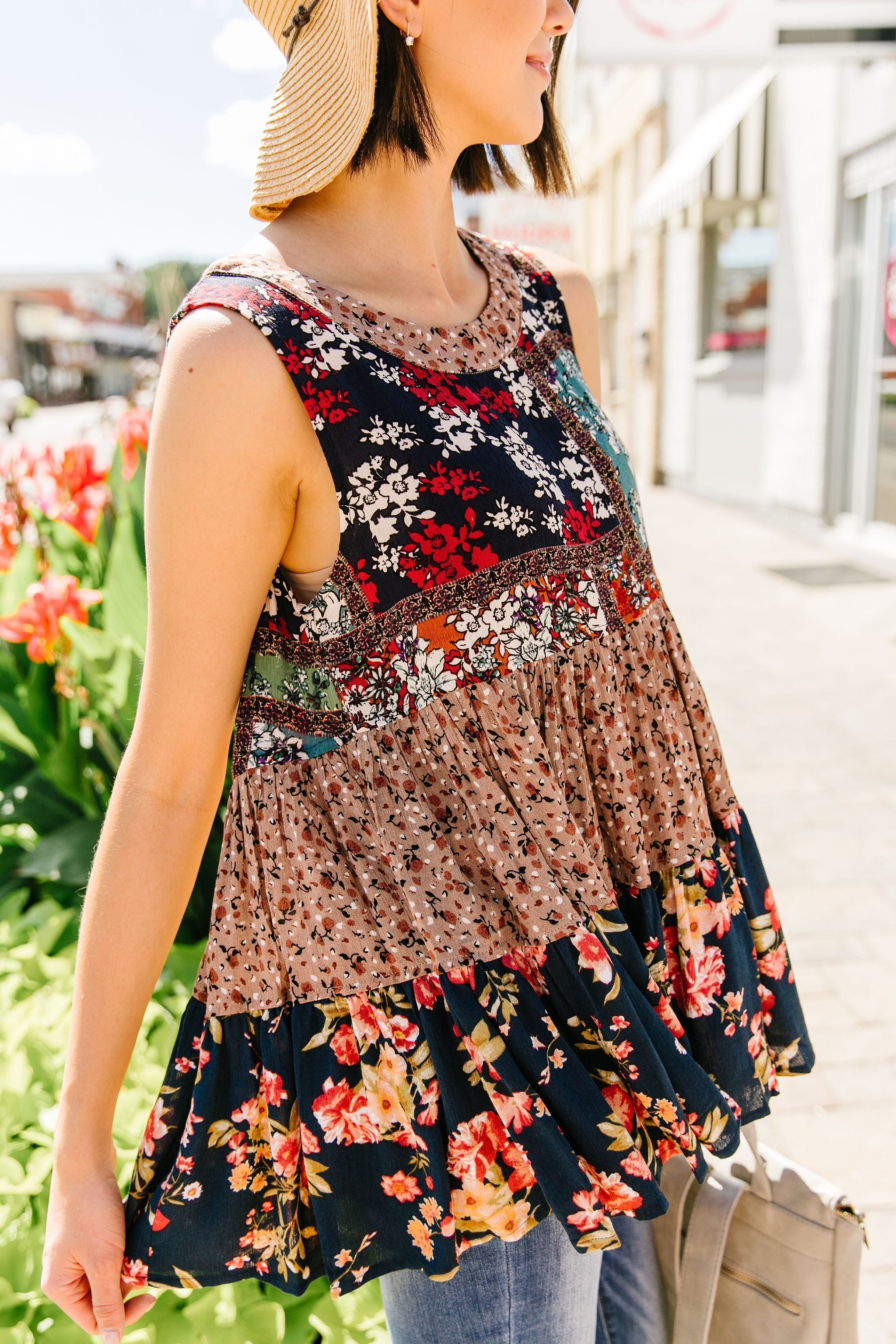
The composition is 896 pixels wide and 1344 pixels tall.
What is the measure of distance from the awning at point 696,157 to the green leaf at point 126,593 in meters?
8.11

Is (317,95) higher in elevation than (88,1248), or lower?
higher

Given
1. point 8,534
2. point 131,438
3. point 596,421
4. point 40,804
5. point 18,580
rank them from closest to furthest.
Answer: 1. point 596,421
2. point 40,804
3. point 18,580
4. point 8,534
5. point 131,438

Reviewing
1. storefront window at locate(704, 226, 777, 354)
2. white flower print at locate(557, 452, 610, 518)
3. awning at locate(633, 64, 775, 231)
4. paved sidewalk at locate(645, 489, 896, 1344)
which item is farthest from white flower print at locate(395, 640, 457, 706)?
awning at locate(633, 64, 775, 231)

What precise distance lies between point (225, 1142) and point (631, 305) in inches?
640

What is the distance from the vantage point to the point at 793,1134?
→ 91.9 inches

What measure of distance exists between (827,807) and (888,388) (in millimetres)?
4489

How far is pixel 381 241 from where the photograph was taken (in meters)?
1.11

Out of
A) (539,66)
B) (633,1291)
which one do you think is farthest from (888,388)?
(633,1291)

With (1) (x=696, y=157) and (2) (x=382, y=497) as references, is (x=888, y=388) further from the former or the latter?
(2) (x=382, y=497)

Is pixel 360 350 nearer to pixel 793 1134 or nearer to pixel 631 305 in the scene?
pixel 793 1134

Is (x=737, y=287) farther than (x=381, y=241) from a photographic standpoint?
Yes

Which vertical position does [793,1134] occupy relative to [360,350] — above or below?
A: below

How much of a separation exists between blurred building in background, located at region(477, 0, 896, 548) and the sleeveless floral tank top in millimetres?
4890

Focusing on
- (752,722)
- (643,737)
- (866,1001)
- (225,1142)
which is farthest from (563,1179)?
(752,722)
